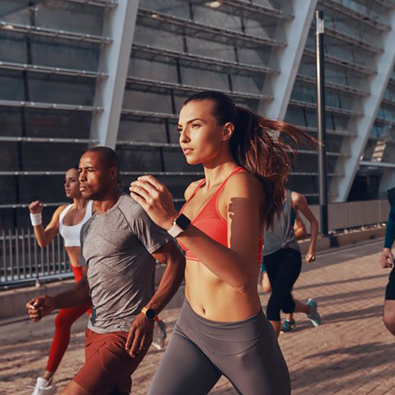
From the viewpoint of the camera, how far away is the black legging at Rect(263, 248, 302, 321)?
559cm

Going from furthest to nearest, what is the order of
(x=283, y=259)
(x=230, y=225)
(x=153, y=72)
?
(x=153, y=72) < (x=283, y=259) < (x=230, y=225)

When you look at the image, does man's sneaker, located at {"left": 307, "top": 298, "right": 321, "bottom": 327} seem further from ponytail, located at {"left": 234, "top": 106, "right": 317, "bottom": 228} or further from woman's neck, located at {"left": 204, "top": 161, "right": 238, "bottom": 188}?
woman's neck, located at {"left": 204, "top": 161, "right": 238, "bottom": 188}

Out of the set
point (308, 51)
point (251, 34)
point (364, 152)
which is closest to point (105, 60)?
point (251, 34)

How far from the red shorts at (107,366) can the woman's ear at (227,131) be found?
132 cm

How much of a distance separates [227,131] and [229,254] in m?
0.59

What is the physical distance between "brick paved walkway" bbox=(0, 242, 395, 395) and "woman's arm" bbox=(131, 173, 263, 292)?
72 cm

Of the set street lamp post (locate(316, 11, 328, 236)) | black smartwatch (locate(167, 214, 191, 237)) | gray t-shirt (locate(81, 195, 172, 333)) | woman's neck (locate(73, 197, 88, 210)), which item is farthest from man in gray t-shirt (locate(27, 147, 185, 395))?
street lamp post (locate(316, 11, 328, 236))

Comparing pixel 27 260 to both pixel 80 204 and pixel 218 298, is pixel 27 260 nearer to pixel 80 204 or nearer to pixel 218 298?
pixel 80 204

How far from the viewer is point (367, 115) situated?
27.7 metres

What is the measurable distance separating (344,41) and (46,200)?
16095 millimetres

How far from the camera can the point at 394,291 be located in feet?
14.2

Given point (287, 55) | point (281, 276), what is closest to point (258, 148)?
point (281, 276)

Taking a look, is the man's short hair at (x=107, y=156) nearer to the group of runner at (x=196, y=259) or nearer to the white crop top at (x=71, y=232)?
the group of runner at (x=196, y=259)

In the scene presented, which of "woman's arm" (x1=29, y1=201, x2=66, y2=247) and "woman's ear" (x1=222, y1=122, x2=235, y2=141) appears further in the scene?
"woman's arm" (x1=29, y1=201, x2=66, y2=247)
